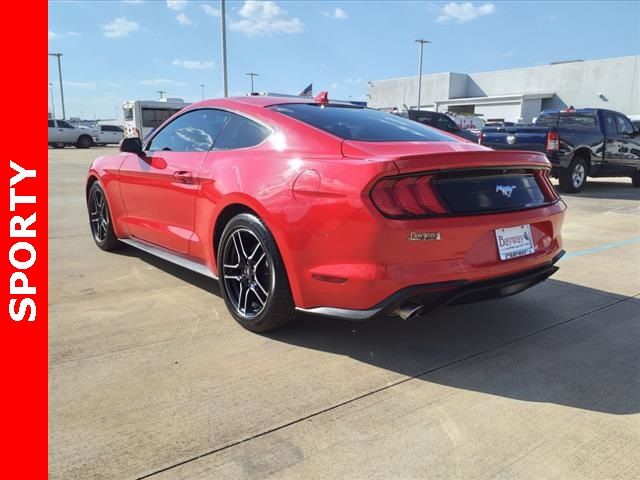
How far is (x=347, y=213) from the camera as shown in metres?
2.70

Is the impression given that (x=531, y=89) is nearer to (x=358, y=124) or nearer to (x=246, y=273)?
(x=358, y=124)

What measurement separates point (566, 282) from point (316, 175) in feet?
9.38

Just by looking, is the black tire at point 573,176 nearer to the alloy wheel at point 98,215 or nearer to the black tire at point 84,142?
the alloy wheel at point 98,215

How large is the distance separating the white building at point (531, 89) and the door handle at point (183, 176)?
4487 cm

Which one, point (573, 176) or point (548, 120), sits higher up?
point (548, 120)

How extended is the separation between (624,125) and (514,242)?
11.1 m

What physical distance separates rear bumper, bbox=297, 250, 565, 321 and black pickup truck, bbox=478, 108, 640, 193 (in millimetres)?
8401

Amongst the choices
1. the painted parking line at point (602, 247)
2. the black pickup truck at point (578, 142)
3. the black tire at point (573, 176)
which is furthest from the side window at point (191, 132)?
the black tire at point (573, 176)

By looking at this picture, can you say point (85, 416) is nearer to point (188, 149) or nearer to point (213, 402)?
point (213, 402)

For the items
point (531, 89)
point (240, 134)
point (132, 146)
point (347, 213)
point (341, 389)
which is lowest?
point (341, 389)

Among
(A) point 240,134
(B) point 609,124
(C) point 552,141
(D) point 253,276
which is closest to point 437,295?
(D) point 253,276

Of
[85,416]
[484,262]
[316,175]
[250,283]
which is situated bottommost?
[85,416]
